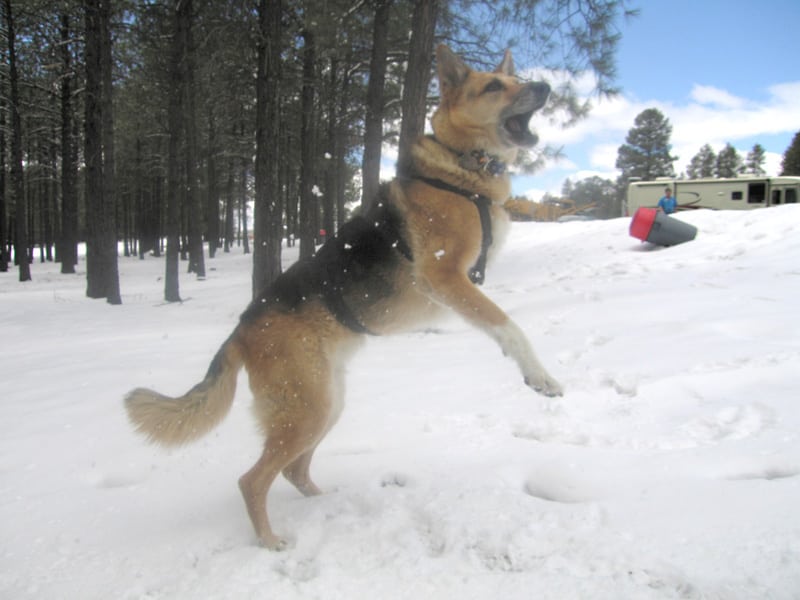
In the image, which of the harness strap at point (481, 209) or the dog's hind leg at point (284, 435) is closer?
the dog's hind leg at point (284, 435)

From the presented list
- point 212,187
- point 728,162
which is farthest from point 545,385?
point 728,162

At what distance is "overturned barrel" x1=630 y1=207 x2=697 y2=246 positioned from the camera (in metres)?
11.2

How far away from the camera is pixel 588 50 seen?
8531 millimetres

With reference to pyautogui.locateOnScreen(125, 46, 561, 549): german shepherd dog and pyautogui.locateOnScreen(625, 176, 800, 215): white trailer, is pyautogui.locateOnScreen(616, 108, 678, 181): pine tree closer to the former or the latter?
pyautogui.locateOnScreen(625, 176, 800, 215): white trailer

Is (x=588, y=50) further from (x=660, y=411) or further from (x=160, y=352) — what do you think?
(x=160, y=352)

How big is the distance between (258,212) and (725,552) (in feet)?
26.9

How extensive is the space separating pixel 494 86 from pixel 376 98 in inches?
318

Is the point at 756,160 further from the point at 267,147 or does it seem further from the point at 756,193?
the point at 267,147

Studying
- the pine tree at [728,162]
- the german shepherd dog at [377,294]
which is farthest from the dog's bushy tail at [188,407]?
the pine tree at [728,162]

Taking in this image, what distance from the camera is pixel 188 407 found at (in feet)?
8.60

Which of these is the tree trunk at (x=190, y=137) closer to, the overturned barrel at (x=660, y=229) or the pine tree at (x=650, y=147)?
the overturned barrel at (x=660, y=229)

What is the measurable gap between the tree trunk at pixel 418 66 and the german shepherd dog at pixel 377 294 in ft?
17.4

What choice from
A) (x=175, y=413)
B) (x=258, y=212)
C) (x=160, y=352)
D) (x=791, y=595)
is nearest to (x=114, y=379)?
(x=160, y=352)

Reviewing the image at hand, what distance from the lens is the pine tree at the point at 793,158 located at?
41344 mm
